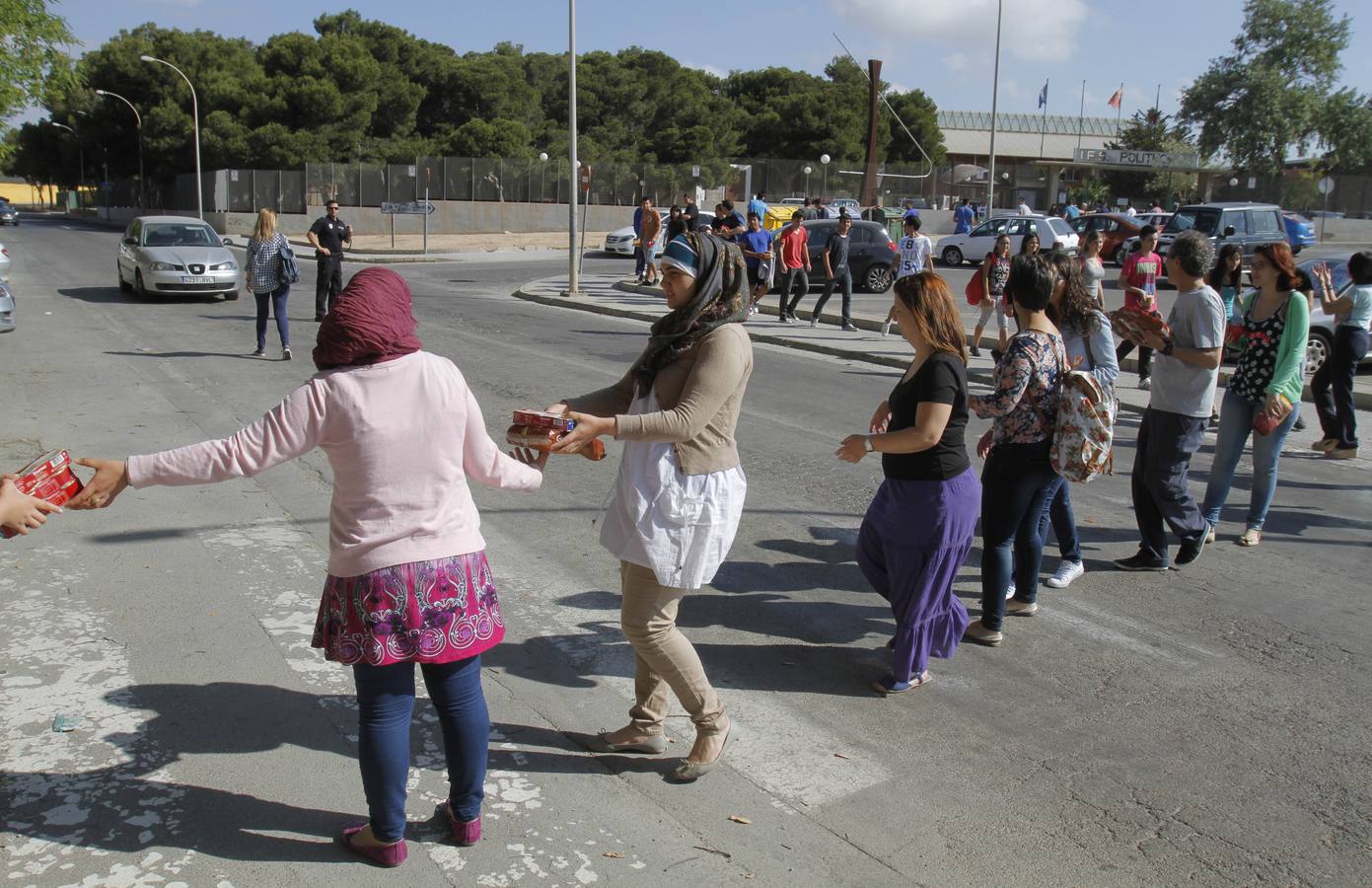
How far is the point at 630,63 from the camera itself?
63656 millimetres

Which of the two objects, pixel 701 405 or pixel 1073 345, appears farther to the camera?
pixel 1073 345

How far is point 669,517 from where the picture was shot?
3471 millimetres

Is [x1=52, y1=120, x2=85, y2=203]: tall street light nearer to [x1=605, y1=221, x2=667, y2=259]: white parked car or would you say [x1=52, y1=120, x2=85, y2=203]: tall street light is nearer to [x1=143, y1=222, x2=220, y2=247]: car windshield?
[x1=605, y1=221, x2=667, y2=259]: white parked car

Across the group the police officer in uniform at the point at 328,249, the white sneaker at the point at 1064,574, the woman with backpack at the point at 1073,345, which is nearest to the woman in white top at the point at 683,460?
the woman with backpack at the point at 1073,345

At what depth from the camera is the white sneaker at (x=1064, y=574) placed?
581 centimetres

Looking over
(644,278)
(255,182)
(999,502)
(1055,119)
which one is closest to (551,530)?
(999,502)

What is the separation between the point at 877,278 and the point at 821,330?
6.23 meters

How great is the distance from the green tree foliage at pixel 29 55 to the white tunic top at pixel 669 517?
34.6 ft

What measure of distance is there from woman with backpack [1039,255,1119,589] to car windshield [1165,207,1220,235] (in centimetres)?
2363

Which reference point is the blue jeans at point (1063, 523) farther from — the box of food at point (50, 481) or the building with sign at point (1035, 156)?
the building with sign at point (1035, 156)

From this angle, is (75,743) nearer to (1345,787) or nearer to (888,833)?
(888,833)

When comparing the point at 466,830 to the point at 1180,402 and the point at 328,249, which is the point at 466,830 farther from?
the point at 328,249

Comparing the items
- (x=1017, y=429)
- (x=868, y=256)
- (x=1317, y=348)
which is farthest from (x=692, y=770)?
(x=868, y=256)

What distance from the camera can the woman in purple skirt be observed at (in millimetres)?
4230
